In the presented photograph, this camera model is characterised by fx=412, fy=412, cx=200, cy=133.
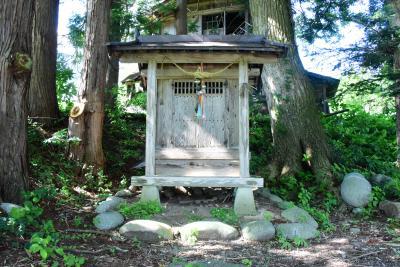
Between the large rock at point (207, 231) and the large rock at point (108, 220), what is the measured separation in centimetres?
103

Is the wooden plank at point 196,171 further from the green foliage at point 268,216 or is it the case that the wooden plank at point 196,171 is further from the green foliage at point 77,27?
the green foliage at point 77,27

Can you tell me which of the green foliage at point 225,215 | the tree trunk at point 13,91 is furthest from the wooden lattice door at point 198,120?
the tree trunk at point 13,91

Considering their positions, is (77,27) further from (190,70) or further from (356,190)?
(356,190)

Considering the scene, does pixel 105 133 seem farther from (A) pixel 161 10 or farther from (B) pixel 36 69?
(A) pixel 161 10

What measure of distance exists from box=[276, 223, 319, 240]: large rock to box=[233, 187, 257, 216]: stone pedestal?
78 centimetres

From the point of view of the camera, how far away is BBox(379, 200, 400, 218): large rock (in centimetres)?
754

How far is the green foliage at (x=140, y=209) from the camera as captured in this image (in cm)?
689

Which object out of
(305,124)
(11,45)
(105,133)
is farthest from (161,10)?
(11,45)

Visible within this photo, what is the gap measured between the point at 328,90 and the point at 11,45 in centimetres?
1620

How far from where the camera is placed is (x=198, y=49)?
7230 mm

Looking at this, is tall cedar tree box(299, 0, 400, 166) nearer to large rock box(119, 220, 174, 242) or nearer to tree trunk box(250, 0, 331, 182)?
tree trunk box(250, 0, 331, 182)

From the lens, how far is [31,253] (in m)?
4.83

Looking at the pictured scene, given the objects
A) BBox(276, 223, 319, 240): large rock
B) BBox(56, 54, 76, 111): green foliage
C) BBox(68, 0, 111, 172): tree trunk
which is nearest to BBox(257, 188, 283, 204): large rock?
BBox(276, 223, 319, 240): large rock

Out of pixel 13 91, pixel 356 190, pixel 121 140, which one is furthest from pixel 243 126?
pixel 121 140
